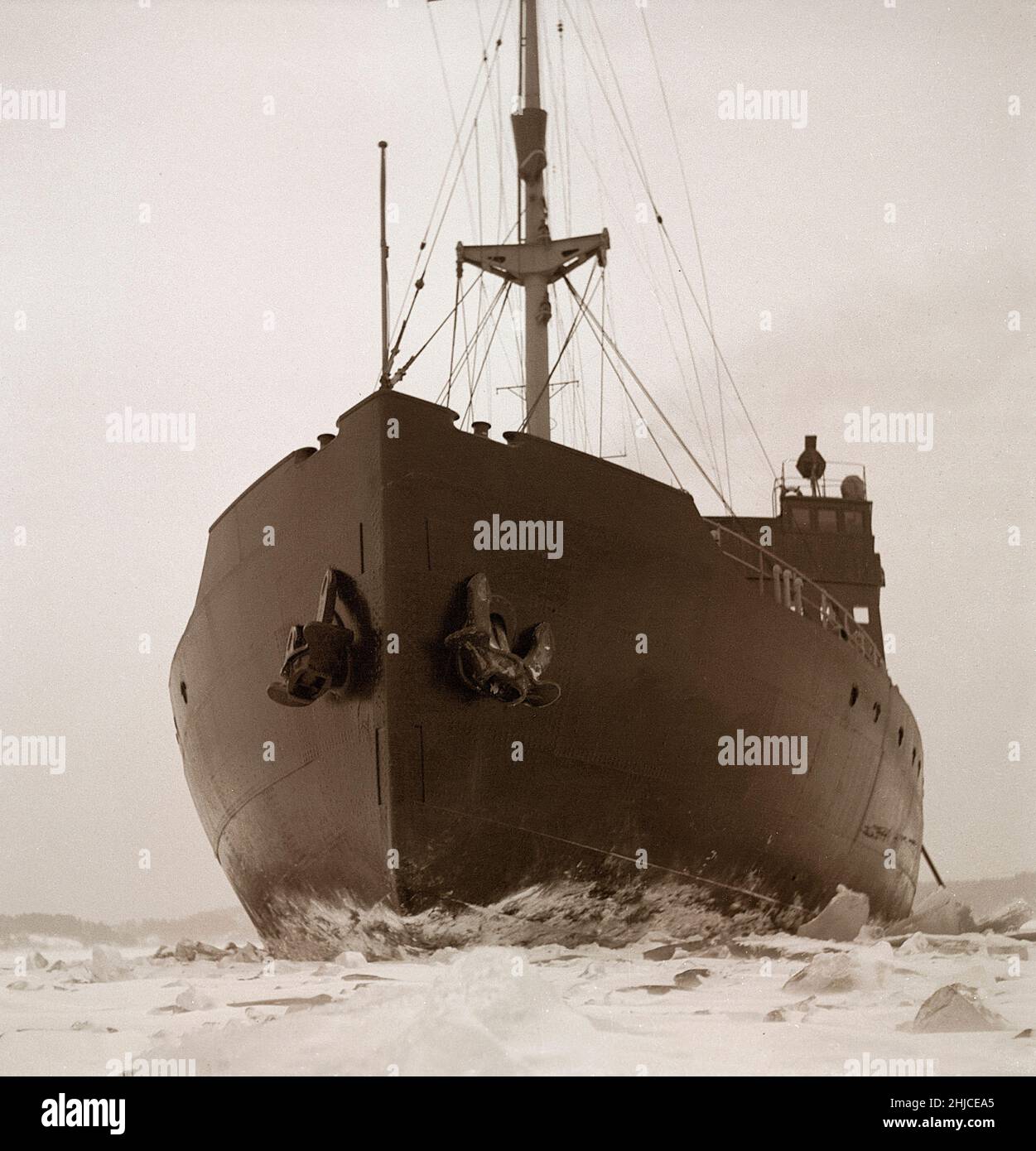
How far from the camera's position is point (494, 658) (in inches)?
268

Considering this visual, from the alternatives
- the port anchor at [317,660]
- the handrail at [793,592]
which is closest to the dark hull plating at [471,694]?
the port anchor at [317,660]

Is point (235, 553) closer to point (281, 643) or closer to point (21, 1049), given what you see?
point (281, 643)

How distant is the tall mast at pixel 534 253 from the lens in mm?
11438

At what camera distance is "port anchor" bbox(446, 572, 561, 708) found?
22.4 feet

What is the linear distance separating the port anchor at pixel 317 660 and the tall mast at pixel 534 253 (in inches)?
188

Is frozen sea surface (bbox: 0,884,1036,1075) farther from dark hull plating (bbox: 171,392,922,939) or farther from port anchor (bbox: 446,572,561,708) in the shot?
port anchor (bbox: 446,572,561,708)

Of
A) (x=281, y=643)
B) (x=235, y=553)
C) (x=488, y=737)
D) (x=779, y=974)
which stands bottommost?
(x=779, y=974)

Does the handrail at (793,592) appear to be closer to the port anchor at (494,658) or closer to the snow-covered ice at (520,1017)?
the port anchor at (494,658)

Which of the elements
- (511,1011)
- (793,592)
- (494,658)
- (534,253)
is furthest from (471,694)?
(534,253)

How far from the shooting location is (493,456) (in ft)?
24.7
